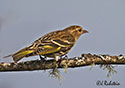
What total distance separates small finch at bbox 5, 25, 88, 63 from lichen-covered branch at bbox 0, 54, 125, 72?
0.16m

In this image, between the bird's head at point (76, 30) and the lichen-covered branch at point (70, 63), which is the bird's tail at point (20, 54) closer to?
the lichen-covered branch at point (70, 63)

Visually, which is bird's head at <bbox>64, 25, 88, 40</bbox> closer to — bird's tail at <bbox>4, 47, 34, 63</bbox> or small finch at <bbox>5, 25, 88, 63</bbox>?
small finch at <bbox>5, 25, 88, 63</bbox>

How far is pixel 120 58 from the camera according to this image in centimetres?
411

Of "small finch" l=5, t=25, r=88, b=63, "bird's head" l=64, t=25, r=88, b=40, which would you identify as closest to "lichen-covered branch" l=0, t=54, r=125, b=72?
"small finch" l=5, t=25, r=88, b=63

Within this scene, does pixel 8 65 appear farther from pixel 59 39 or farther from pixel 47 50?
pixel 59 39

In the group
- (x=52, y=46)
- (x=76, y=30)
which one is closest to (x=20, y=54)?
(x=52, y=46)

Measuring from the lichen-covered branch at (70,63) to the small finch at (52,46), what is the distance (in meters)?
0.16

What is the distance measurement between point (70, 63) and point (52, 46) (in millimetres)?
637

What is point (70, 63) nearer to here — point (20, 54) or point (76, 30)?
point (20, 54)

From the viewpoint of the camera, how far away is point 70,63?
163 inches

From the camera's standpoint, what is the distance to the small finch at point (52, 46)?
419cm

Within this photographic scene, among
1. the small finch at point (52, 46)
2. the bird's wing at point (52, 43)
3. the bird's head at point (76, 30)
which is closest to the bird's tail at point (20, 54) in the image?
the small finch at point (52, 46)

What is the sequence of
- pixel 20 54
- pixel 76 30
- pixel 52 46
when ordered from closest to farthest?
pixel 20 54
pixel 52 46
pixel 76 30

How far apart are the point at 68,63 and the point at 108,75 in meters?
0.77
